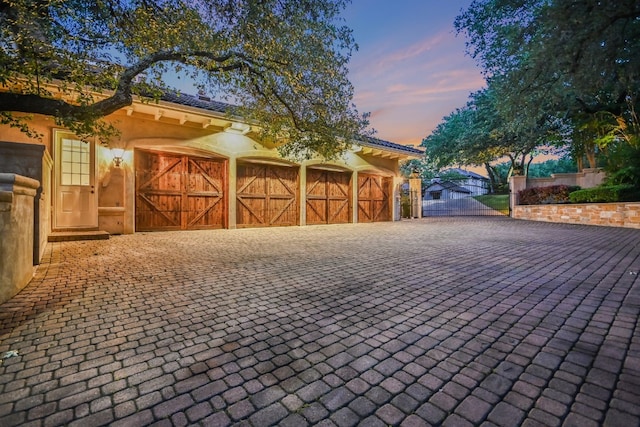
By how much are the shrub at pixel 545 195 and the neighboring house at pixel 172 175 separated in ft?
26.1

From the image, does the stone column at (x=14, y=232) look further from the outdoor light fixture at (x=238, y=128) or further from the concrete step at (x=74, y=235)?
the outdoor light fixture at (x=238, y=128)

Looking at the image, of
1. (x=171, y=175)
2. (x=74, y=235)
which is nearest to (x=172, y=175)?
(x=171, y=175)

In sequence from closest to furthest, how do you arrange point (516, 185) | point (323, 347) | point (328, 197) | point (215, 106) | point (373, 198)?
1. point (323, 347)
2. point (215, 106)
3. point (328, 197)
4. point (373, 198)
5. point (516, 185)

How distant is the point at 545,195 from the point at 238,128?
47.0ft

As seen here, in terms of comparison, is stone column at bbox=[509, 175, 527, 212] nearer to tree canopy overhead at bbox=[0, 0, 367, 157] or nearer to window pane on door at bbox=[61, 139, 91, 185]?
tree canopy overhead at bbox=[0, 0, 367, 157]

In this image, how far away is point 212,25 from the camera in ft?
19.5

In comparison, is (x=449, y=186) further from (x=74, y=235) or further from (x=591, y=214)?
(x=74, y=235)

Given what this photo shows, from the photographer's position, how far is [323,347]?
1.99 m

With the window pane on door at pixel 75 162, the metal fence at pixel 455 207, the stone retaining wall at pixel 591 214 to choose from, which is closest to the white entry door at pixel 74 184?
the window pane on door at pixel 75 162

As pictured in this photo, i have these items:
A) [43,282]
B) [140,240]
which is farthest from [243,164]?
[43,282]

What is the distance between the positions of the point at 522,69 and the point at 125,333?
9.80 meters

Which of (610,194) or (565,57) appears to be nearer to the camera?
(565,57)

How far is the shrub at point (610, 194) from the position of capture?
33.8ft

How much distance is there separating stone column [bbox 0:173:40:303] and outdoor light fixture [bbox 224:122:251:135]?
6461mm
